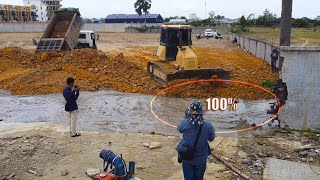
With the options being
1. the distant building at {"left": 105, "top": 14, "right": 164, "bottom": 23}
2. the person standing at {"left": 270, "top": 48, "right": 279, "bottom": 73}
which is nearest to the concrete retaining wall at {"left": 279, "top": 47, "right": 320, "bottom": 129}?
the person standing at {"left": 270, "top": 48, "right": 279, "bottom": 73}

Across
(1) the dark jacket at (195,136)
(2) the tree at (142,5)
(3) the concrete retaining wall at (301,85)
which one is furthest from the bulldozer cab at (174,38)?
(2) the tree at (142,5)

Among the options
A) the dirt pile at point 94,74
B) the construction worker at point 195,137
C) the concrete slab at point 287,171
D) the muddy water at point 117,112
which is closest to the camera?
the construction worker at point 195,137

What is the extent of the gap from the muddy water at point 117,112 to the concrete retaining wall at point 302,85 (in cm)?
198

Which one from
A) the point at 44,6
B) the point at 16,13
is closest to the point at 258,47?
the point at 16,13

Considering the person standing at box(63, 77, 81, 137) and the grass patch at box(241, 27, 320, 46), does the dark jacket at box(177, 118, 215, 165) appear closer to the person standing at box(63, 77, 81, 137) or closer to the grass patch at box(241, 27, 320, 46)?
the person standing at box(63, 77, 81, 137)

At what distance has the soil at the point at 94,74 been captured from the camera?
15031mm

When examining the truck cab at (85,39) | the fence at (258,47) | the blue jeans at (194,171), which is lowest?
the blue jeans at (194,171)

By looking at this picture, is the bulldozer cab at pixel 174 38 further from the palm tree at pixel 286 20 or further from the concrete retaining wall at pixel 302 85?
the concrete retaining wall at pixel 302 85

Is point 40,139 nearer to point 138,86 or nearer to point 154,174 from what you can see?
point 154,174

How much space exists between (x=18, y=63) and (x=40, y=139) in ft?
47.4

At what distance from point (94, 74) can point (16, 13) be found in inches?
3648

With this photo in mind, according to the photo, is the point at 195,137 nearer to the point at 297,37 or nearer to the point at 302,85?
the point at 302,85

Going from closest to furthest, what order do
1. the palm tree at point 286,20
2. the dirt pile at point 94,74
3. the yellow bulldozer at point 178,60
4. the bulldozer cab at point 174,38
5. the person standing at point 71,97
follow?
the person standing at point 71,97 < the dirt pile at point 94,74 < the yellow bulldozer at point 178,60 < the bulldozer cab at point 174,38 < the palm tree at point 286,20

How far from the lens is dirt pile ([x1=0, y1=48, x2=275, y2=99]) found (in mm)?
15031
